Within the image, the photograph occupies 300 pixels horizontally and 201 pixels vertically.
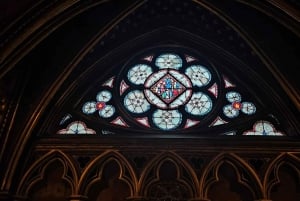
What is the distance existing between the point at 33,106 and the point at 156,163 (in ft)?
6.70

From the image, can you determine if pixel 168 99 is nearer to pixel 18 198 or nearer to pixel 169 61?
pixel 169 61

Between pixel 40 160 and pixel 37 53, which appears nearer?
pixel 40 160

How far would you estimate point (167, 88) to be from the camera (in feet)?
24.8

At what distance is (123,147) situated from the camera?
646 centimetres

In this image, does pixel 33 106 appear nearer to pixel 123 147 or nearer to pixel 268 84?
pixel 123 147

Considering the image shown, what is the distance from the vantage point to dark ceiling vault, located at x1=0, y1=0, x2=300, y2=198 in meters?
6.50

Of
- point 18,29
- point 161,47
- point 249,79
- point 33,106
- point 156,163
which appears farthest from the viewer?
point 161,47

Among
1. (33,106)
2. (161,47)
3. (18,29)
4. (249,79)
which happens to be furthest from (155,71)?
(18,29)

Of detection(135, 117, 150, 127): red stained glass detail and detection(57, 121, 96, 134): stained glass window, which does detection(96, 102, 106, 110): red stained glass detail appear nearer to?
detection(57, 121, 96, 134): stained glass window

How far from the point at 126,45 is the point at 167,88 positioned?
3.33 ft

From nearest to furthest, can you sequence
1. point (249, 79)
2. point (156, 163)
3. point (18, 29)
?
point (18, 29), point (156, 163), point (249, 79)

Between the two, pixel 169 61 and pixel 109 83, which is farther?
pixel 169 61

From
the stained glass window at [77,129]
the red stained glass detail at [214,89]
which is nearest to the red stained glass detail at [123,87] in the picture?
the stained glass window at [77,129]

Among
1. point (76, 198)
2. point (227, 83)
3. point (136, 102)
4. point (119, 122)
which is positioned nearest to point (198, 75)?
point (227, 83)
